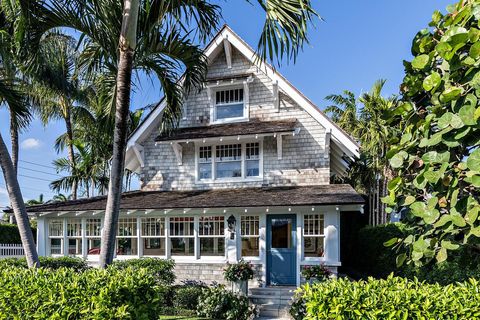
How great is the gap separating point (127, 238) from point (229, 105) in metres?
6.82

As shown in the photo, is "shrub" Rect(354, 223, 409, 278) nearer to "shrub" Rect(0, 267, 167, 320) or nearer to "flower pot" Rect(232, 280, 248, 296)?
"flower pot" Rect(232, 280, 248, 296)

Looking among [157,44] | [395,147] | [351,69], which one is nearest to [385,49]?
[351,69]

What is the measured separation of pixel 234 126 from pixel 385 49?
7.12 meters

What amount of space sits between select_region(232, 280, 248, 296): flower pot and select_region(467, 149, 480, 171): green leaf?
10.1 meters

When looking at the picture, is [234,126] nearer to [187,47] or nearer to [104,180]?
[187,47]

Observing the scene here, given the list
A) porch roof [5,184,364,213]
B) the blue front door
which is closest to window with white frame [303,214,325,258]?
the blue front door

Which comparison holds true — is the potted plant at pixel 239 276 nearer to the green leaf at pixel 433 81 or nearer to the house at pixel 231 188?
the house at pixel 231 188

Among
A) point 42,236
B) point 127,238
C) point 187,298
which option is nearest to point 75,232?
point 42,236

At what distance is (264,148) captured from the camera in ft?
46.2

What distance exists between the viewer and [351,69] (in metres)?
9.70

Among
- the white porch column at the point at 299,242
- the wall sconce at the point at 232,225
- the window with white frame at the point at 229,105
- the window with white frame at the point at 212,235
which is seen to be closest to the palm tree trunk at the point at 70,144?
the window with white frame at the point at 229,105

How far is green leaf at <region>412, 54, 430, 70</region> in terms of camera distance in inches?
111

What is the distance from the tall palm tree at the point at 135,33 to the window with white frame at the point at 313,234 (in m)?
6.85

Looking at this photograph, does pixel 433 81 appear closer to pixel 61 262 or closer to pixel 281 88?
pixel 281 88
